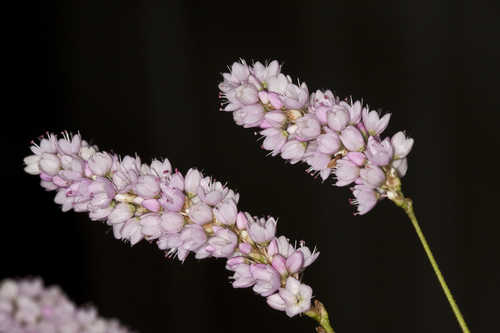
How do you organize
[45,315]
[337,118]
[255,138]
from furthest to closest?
[255,138]
[45,315]
[337,118]

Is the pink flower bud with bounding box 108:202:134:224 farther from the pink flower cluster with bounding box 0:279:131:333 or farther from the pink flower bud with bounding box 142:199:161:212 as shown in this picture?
the pink flower cluster with bounding box 0:279:131:333

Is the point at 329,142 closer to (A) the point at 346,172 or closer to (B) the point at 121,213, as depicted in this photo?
(A) the point at 346,172

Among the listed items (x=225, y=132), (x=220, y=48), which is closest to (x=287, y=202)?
(x=225, y=132)

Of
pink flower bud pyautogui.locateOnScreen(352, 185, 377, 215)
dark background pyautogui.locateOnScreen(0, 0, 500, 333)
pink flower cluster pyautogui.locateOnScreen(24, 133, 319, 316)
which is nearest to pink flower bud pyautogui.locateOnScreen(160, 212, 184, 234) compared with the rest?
pink flower cluster pyautogui.locateOnScreen(24, 133, 319, 316)

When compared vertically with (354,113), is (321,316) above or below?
below

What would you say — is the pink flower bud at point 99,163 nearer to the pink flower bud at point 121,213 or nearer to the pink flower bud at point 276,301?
the pink flower bud at point 121,213

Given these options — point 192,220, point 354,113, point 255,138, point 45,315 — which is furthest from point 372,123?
point 255,138
